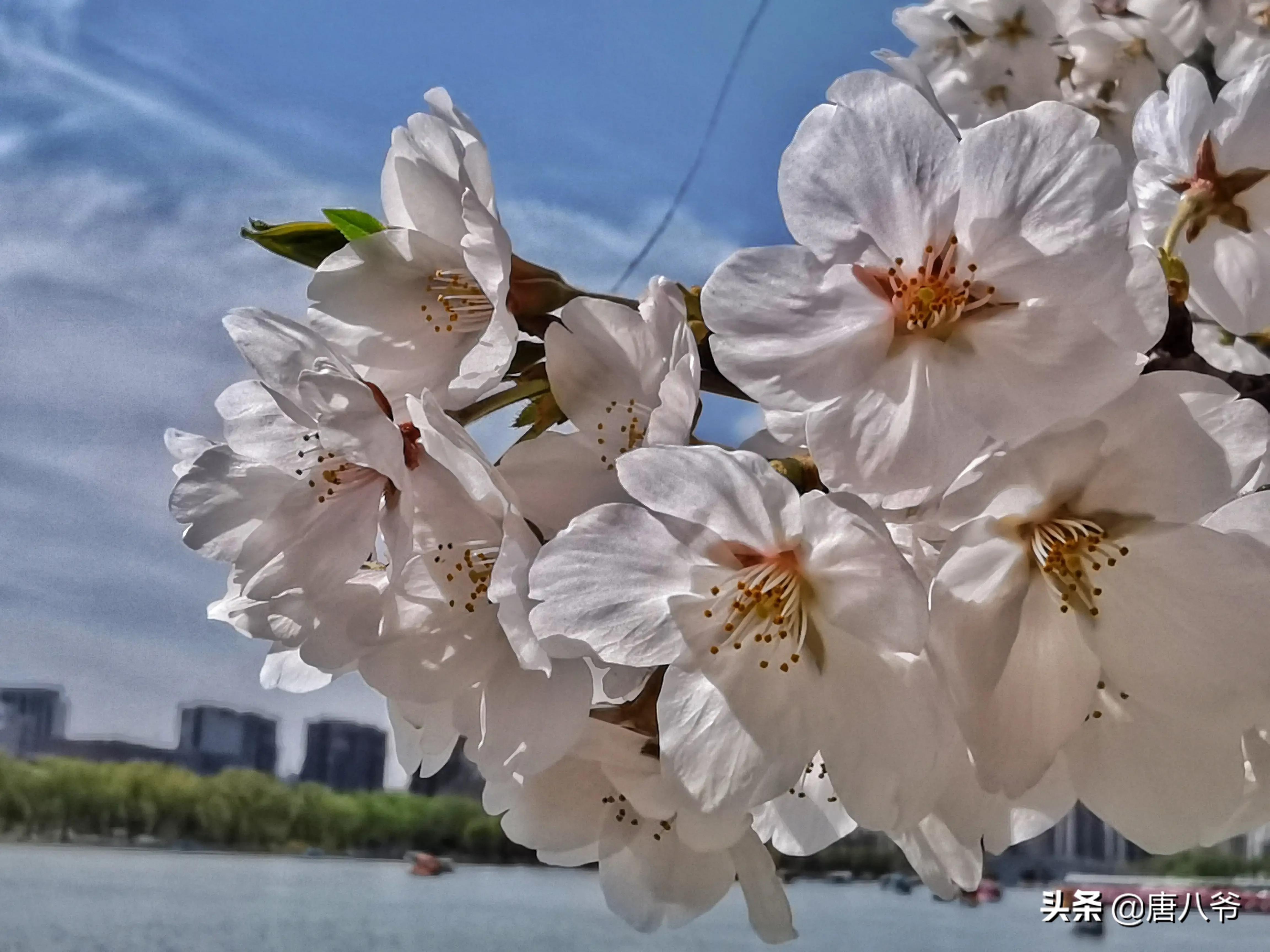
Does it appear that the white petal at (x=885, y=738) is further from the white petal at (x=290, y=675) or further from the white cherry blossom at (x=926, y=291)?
the white petal at (x=290, y=675)

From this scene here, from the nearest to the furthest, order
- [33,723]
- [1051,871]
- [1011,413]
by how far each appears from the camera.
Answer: [1011,413] < [33,723] < [1051,871]

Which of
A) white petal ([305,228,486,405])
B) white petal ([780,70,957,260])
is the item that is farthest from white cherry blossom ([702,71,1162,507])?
white petal ([305,228,486,405])

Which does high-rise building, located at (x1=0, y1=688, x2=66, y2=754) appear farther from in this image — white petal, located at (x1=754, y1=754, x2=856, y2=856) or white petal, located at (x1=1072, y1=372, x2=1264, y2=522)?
white petal, located at (x1=1072, y1=372, x2=1264, y2=522)

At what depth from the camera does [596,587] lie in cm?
25

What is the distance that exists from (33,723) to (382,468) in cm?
197

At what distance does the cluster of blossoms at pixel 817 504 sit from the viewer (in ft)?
0.77

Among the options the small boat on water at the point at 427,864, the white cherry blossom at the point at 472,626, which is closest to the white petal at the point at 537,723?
the white cherry blossom at the point at 472,626

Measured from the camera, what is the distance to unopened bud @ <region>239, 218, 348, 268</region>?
1.09ft

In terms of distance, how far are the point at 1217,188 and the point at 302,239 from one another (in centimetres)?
32

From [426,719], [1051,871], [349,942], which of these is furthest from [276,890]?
[426,719]

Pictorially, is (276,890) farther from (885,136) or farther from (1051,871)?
(885,136)

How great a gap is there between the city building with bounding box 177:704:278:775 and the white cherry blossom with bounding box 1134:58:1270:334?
191 centimetres

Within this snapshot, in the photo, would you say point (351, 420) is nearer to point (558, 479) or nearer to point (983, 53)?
point (558, 479)

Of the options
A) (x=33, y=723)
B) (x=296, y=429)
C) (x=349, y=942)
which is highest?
(x=296, y=429)
